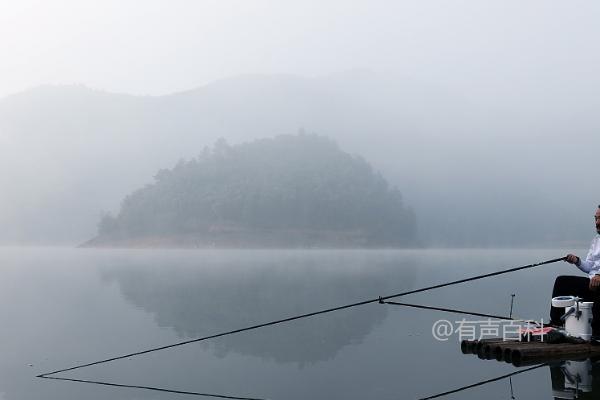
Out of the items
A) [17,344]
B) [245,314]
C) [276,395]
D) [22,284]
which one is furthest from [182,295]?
[276,395]

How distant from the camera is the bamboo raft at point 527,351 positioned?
10.7 metres

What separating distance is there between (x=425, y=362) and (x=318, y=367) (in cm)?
281

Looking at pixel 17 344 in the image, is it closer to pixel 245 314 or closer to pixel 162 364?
pixel 162 364

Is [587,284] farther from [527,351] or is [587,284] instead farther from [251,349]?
[251,349]

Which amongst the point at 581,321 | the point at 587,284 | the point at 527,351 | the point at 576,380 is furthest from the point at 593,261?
the point at 576,380

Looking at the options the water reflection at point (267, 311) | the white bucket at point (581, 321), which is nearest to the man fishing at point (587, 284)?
the white bucket at point (581, 321)

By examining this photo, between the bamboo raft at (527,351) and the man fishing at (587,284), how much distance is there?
79 centimetres

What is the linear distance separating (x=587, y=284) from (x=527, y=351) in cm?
283

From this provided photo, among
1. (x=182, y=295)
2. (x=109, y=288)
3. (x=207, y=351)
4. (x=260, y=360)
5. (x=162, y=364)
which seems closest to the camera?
(x=162, y=364)

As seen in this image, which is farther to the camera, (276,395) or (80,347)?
(80,347)

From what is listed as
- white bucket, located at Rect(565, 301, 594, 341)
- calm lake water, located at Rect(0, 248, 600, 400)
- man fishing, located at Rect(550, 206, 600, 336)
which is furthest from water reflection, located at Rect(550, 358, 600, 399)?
man fishing, located at Rect(550, 206, 600, 336)

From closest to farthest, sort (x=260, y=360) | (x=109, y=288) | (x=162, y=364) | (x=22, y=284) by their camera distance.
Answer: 1. (x=162, y=364)
2. (x=260, y=360)
3. (x=109, y=288)
4. (x=22, y=284)

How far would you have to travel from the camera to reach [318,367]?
19.6 m

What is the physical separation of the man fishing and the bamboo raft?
0.79m
